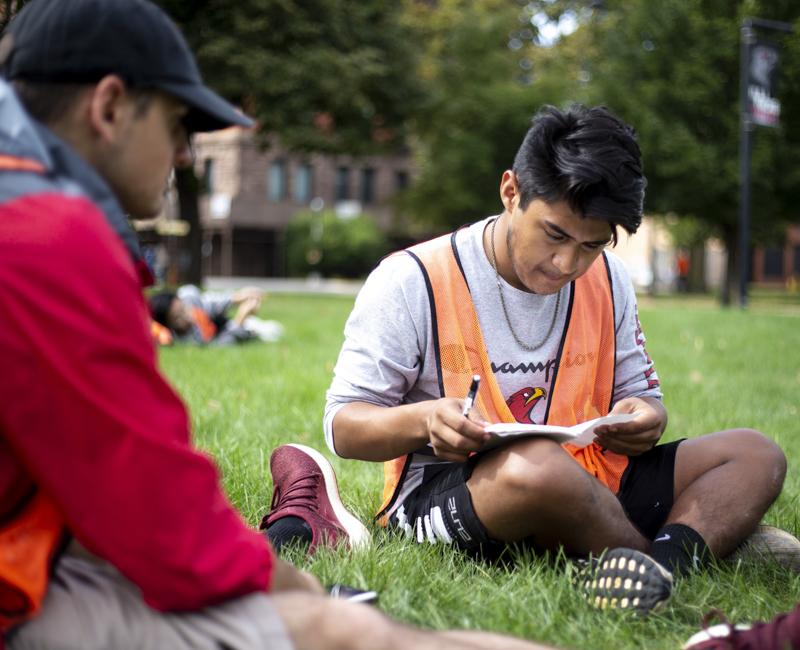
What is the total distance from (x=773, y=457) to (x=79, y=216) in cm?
242

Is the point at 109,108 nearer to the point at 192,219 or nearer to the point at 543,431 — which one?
the point at 543,431

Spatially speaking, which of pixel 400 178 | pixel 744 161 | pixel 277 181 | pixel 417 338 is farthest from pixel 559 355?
pixel 400 178

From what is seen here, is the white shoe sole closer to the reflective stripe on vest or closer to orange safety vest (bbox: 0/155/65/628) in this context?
orange safety vest (bbox: 0/155/65/628)

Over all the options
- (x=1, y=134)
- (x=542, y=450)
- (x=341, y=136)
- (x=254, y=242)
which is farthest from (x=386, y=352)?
(x=254, y=242)

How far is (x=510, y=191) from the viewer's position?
3.12 meters

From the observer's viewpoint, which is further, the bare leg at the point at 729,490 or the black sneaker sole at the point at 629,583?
the bare leg at the point at 729,490

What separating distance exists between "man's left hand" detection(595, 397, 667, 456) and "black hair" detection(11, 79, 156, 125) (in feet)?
5.98

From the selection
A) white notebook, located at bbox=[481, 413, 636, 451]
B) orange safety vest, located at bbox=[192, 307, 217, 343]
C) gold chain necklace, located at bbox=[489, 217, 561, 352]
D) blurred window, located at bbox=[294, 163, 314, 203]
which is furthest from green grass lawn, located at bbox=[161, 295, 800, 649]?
blurred window, located at bbox=[294, 163, 314, 203]

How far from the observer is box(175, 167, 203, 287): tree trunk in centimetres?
2262

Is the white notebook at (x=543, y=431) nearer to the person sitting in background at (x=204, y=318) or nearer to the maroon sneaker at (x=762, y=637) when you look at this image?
the maroon sneaker at (x=762, y=637)

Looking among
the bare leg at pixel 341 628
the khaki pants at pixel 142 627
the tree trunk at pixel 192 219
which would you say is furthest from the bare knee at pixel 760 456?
the tree trunk at pixel 192 219

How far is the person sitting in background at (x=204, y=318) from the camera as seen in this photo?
33.5ft

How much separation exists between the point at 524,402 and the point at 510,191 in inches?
25.3

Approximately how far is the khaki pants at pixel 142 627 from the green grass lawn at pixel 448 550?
0.97 meters
